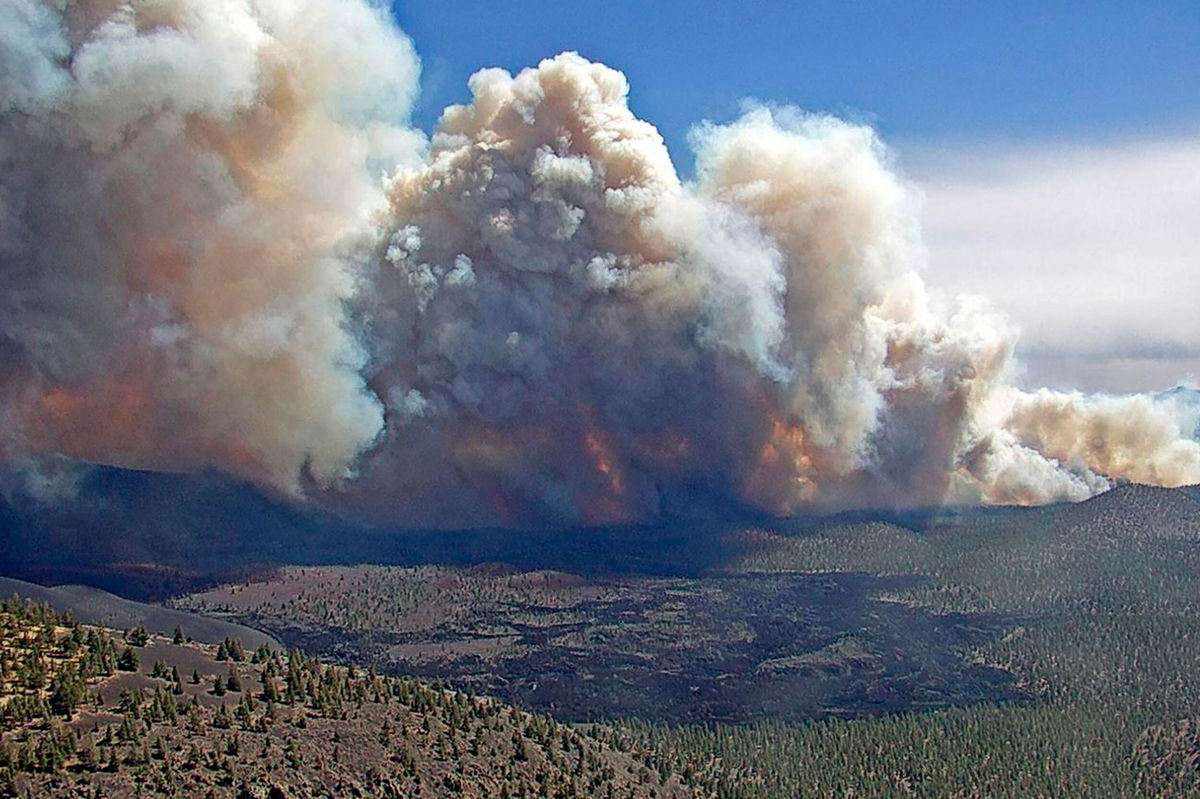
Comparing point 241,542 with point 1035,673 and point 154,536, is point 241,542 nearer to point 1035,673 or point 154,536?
point 154,536

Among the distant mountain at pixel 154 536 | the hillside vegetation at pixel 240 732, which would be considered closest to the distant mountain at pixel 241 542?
the distant mountain at pixel 154 536

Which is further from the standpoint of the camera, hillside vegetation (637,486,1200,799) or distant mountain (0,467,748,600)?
distant mountain (0,467,748,600)

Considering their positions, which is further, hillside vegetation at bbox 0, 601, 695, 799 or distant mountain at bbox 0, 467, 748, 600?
distant mountain at bbox 0, 467, 748, 600

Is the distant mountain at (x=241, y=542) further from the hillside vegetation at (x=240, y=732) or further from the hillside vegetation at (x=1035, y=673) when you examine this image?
the hillside vegetation at (x=240, y=732)

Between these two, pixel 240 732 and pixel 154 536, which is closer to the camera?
pixel 240 732

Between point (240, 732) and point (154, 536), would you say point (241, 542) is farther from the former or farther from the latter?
point (240, 732)

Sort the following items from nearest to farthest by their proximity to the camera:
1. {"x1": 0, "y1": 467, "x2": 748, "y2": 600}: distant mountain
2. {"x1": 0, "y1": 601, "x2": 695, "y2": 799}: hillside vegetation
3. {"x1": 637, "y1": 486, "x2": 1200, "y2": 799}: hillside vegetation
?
1. {"x1": 0, "y1": 601, "x2": 695, "y2": 799}: hillside vegetation
2. {"x1": 637, "y1": 486, "x2": 1200, "y2": 799}: hillside vegetation
3. {"x1": 0, "y1": 467, "x2": 748, "y2": 600}: distant mountain

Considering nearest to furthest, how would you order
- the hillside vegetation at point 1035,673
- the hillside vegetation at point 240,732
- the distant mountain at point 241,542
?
1. the hillside vegetation at point 240,732
2. the hillside vegetation at point 1035,673
3. the distant mountain at point 241,542

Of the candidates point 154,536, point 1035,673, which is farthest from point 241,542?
point 1035,673

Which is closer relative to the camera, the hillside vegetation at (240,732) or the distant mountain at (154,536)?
the hillside vegetation at (240,732)

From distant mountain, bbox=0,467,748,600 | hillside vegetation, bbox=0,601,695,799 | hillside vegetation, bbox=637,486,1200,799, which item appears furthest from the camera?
distant mountain, bbox=0,467,748,600

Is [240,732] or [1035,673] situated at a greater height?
[1035,673]

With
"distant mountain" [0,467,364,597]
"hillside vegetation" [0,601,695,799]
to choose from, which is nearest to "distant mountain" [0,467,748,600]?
"distant mountain" [0,467,364,597]

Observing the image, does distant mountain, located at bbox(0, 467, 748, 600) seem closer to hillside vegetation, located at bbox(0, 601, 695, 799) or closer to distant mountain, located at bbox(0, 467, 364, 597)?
distant mountain, located at bbox(0, 467, 364, 597)
